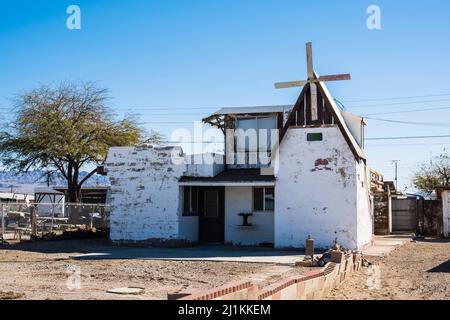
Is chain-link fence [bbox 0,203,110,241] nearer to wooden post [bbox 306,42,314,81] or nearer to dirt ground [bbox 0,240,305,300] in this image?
dirt ground [bbox 0,240,305,300]

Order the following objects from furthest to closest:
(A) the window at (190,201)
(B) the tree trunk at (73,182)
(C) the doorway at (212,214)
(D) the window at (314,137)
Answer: (B) the tree trunk at (73,182) → (C) the doorway at (212,214) → (A) the window at (190,201) → (D) the window at (314,137)

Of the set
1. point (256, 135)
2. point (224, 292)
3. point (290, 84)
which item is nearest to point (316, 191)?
point (290, 84)

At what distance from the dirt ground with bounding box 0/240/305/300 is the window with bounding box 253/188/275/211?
6256 mm

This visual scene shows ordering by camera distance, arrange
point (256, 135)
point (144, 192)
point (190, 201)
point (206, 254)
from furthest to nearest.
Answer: point (256, 135), point (190, 201), point (144, 192), point (206, 254)

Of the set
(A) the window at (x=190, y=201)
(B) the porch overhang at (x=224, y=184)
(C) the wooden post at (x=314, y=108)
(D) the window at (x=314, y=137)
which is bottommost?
(A) the window at (x=190, y=201)

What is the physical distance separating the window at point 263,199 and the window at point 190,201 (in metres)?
2.57

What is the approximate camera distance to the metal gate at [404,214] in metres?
33.4

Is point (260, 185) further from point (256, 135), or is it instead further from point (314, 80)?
point (314, 80)

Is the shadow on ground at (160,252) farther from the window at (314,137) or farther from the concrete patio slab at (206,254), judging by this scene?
the window at (314,137)

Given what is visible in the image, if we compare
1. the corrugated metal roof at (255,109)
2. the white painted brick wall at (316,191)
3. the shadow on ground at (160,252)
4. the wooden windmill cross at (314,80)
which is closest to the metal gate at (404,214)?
the corrugated metal roof at (255,109)

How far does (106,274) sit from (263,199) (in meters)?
10.2

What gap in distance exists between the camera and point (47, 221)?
99.0 feet
